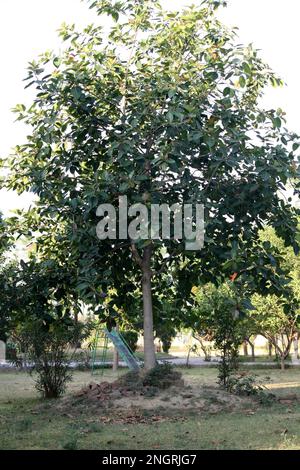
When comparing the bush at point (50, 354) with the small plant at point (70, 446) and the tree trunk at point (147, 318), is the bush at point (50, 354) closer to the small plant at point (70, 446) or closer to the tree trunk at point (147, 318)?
the tree trunk at point (147, 318)

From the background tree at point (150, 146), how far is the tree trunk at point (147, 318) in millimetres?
24

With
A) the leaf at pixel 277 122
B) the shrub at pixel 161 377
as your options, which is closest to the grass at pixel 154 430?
the shrub at pixel 161 377

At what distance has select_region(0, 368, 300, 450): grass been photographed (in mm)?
7422

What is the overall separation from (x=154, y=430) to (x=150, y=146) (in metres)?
5.17

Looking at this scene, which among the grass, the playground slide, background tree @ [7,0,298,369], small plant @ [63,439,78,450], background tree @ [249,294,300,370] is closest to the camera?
small plant @ [63,439,78,450]

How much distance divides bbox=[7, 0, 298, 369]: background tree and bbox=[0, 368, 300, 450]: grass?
6.52ft

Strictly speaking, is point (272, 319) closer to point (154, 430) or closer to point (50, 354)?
point (50, 354)

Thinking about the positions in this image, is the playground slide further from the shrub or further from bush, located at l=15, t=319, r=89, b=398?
the shrub

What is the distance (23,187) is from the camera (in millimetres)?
13172

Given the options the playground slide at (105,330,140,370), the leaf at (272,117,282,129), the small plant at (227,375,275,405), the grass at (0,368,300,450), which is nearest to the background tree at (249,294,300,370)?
the playground slide at (105,330,140,370)

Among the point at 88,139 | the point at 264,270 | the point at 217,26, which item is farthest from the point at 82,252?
the point at 217,26

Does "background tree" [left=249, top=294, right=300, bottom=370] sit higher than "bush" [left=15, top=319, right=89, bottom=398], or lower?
higher

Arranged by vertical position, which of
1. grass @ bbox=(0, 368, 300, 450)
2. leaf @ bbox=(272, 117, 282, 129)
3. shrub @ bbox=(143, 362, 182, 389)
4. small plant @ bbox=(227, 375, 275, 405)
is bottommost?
grass @ bbox=(0, 368, 300, 450)

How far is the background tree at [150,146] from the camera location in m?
11.1
